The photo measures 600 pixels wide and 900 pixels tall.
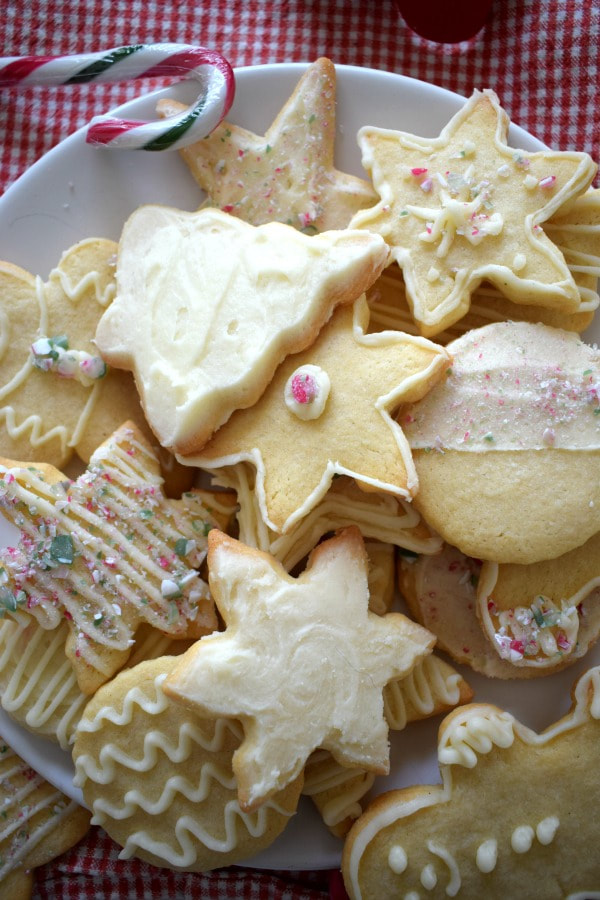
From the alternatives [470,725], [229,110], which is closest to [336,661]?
[470,725]

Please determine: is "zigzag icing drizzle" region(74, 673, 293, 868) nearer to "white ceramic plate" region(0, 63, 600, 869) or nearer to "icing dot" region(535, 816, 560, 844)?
"white ceramic plate" region(0, 63, 600, 869)

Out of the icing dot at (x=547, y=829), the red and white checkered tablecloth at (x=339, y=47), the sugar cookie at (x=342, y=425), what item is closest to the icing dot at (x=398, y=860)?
the icing dot at (x=547, y=829)

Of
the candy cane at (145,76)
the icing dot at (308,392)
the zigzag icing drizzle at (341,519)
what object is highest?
the candy cane at (145,76)

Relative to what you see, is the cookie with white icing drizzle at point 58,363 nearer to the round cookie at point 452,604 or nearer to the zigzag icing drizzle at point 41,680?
the zigzag icing drizzle at point 41,680

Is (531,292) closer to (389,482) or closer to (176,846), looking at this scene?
(389,482)

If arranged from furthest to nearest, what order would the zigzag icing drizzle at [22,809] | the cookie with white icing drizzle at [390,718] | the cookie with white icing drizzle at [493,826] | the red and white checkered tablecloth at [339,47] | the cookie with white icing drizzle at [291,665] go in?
the red and white checkered tablecloth at [339,47]
the zigzag icing drizzle at [22,809]
the cookie with white icing drizzle at [390,718]
the cookie with white icing drizzle at [493,826]
the cookie with white icing drizzle at [291,665]

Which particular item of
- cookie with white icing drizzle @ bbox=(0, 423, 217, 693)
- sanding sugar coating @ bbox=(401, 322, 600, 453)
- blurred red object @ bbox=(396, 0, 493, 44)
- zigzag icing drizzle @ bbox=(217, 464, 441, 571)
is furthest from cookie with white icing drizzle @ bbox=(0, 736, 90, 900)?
blurred red object @ bbox=(396, 0, 493, 44)
